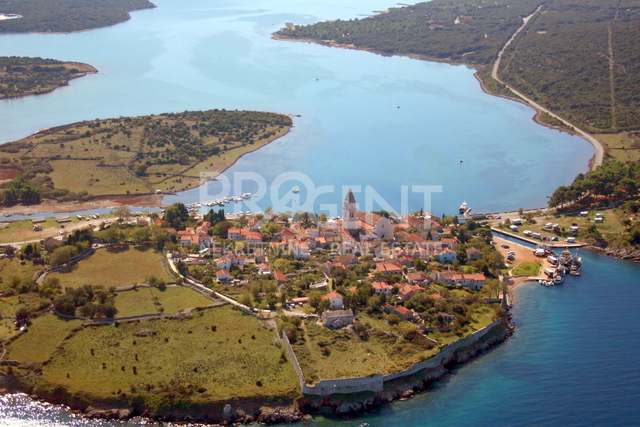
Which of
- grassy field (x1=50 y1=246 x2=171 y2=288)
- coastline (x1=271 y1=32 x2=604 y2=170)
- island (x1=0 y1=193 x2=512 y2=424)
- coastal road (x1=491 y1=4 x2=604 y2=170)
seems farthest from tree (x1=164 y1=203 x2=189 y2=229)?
coastline (x1=271 y1=32 x2=604 y2=170)

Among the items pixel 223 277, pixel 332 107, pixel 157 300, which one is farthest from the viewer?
pixel 332 107

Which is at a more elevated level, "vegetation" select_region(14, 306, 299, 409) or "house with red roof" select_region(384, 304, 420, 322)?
"house with red roof" select_region(384, 304, 420, 322)

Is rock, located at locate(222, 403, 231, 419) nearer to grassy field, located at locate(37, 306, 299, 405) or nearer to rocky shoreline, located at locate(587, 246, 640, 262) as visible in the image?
grassy field, located at locate(37, 306, 299, 405)

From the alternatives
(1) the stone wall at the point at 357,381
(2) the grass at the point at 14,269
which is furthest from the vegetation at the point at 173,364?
(2) the grass at the point at 14,269

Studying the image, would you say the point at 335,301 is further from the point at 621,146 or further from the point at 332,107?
the point at 332,107

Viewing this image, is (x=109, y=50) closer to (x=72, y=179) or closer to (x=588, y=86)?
(x=72, y=179)

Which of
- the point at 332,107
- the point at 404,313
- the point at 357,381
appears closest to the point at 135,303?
the point at 357,381

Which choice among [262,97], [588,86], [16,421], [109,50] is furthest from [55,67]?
[16,421]
